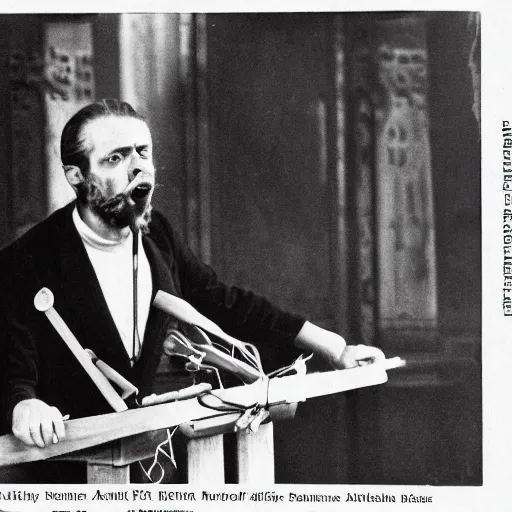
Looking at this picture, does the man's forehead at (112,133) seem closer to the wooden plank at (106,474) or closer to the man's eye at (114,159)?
the man's eye at (114,159)

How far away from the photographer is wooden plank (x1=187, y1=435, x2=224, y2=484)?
153cm

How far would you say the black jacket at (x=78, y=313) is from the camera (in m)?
1.50

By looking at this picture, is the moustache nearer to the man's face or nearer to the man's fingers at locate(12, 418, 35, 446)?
the man's face

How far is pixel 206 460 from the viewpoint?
1.53 m

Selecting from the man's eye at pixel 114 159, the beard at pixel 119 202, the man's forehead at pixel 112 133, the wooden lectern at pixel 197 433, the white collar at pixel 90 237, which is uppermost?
the man's forehead at pixel 112 133

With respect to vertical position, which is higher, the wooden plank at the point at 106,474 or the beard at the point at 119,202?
the beard at the point at 119,202

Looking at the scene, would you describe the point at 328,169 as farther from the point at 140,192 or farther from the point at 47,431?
the point at 47,431

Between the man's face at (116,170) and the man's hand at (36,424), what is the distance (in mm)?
309

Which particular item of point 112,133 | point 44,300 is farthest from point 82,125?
point 44,300

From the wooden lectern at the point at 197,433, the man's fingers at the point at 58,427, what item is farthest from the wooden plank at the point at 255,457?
the man's fingers at the point at 58,427

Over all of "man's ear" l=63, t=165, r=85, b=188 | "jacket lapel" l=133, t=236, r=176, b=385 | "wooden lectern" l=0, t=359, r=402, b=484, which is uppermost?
"man's ear" l=63, t=165, r=85, b=188

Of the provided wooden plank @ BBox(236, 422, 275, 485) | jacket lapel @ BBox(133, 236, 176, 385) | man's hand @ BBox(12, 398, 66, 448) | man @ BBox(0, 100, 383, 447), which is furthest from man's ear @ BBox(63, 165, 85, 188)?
wooden plank @ BBox(236, 422, 275, 485)

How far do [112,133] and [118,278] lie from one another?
0.23m

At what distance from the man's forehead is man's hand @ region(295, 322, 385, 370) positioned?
1.32ft
